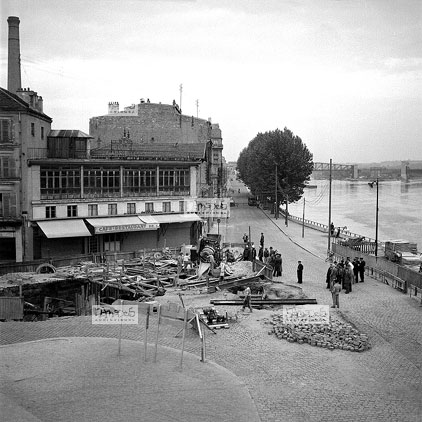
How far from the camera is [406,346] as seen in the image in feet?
50.5

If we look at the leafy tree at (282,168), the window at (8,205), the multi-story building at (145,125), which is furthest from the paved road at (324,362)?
the leafy tree at (282,168)

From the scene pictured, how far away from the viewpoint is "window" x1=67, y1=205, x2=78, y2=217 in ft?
114

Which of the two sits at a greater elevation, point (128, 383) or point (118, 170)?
point (118, 170)

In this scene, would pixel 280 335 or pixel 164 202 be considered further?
pixel 164 202

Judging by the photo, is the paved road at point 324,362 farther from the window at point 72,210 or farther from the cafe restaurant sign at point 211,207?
the cafe restaurant sign at point 211,207

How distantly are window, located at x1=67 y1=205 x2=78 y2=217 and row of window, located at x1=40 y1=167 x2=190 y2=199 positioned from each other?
677 mm

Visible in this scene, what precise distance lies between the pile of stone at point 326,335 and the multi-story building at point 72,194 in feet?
65.8

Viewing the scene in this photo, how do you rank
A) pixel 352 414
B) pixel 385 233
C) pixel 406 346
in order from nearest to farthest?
pixel 352 414 < pixel 406 346 < pixel 385 233

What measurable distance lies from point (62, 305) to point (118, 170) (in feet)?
47.3

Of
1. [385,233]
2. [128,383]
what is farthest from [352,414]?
[385,233]

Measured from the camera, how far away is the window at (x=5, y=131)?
109 feet

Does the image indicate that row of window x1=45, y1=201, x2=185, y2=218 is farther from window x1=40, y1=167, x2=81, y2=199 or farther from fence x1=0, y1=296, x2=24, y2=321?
fence x1=0, y1=296, x2=24, y2=321

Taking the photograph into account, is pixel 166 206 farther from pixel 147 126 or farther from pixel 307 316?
pixel 307 316

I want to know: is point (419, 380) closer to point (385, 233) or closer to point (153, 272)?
point (153, 272)
